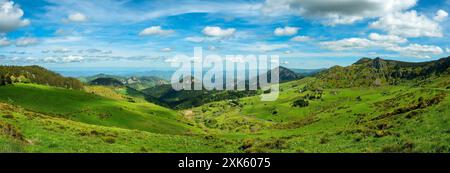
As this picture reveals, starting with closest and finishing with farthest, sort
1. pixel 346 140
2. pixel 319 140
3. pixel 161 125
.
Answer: pixel 346 140, pixel 319 140, pixel 161 125

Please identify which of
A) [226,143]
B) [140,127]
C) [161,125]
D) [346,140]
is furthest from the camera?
[161,125]

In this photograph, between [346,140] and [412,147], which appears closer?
[412,147]

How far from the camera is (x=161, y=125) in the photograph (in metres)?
122
